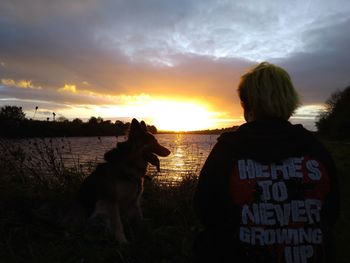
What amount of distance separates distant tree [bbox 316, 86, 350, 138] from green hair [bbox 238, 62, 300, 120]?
75638 millimetres

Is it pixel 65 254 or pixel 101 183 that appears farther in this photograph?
pixel 101 183

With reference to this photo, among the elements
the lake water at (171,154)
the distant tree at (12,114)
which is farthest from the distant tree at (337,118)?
the distant tree at (12,114)

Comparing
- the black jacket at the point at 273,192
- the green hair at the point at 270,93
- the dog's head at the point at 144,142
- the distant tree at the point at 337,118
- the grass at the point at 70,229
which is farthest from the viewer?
the distant tree at the point at 337,118

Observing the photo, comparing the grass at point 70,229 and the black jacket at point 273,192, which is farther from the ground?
the black jacket at point 273,192

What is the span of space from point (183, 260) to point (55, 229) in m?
2.53

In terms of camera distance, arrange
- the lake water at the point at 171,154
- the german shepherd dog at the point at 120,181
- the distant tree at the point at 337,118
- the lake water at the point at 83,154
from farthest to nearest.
A: the distant tree at the point at 337,118 → the lake water at the point at 171,154 → the lake water at the point at 83,154 → the german shepherd dog at the point at 120,181

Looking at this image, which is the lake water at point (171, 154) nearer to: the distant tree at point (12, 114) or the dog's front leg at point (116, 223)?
the distant tree at point (12, 114)

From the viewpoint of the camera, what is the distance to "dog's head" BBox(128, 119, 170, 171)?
5.95 meters

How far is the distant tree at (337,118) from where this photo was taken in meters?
73.1

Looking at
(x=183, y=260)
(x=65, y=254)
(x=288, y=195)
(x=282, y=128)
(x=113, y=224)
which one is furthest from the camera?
(x=113, y=224)

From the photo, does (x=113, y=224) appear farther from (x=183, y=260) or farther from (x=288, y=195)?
(x=288, y=195)

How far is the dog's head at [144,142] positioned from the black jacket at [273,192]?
10.8ft

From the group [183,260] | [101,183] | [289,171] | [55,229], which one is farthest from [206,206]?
[55,229]

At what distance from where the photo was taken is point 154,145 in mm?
6180
